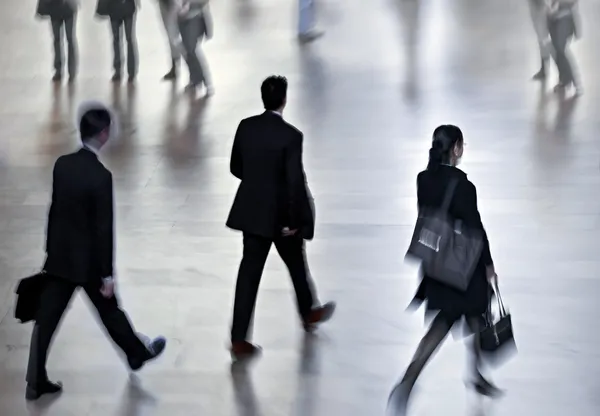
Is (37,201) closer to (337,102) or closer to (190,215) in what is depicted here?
(190,215)

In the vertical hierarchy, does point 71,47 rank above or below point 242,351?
above

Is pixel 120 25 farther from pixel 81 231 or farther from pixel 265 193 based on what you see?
pixel 81 231

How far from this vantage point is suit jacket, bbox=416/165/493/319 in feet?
21.8

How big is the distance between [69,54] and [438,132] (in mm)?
9007

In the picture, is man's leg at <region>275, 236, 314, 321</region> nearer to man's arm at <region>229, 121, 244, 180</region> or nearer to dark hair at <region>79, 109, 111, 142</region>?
man's arm at <region>229, 121, 244, 180</region>

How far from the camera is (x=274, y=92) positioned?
7.46m

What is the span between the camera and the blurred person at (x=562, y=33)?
538 inches

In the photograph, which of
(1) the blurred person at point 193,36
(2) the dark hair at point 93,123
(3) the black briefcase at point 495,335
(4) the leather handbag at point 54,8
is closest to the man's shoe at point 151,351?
(2) the dark hair at point 93,123

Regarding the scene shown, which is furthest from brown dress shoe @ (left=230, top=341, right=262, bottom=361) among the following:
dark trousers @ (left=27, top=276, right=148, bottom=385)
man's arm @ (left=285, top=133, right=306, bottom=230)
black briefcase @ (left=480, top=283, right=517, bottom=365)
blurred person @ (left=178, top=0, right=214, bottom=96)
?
blurred person @ (left=178, top=0, right=214, bottom=96)

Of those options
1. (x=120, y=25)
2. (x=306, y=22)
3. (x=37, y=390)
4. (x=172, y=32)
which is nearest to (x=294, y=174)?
(x=37, y=390)

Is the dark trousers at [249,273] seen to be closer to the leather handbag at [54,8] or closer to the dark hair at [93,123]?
the dark hair at [93,123]

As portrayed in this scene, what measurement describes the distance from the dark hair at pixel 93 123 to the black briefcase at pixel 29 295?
0.92m

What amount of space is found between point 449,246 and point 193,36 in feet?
26.6

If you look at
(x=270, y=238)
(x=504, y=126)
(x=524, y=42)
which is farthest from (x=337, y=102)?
(x=270, y=238)
